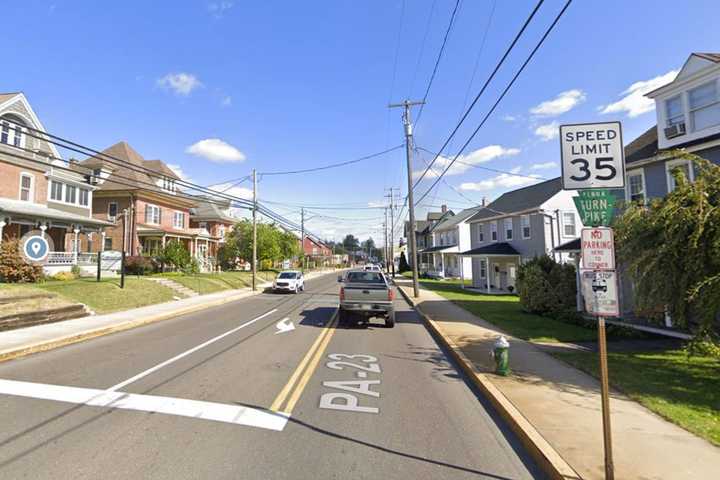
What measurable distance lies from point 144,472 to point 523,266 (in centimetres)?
1544

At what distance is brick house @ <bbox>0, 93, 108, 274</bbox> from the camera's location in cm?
2270

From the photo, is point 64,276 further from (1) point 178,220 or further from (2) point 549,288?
(2) point 549,288

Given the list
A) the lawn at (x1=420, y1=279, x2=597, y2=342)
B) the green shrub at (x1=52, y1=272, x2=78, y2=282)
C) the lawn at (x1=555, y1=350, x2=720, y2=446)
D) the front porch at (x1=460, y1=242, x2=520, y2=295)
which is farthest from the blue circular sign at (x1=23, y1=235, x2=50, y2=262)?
the front porch at (x1=460, y1=242, x2=520, y2=295)

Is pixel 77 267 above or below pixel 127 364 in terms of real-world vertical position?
above

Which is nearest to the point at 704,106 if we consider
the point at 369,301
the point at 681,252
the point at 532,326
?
the point at 681,252

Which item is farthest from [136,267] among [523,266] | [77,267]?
[523,266]

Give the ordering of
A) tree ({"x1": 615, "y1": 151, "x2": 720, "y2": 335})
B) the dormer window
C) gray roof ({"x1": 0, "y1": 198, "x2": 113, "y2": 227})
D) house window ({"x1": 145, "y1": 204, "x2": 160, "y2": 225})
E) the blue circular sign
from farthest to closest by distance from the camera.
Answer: house window ({"x1": 145, "y1": 204, "x2": 160, "y2": 225}), the dormer window, gray roof ({"x1": 0, "y1": 198, "x2": 113, "y2": 227}), the blue circular sign, tree ({"x1": 615, "y1": 151, "x2": 720, "y2": 335})

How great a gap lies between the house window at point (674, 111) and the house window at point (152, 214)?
125ft

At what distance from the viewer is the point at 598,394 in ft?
19.9

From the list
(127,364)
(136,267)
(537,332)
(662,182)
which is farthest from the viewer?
(136,267)

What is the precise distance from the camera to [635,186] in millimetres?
15047

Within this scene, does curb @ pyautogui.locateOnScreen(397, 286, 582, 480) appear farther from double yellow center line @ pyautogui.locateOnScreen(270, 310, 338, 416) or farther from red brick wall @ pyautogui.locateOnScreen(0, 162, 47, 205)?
red brick wall @ pyautogui.locateOnScreen(0, 162, 47, 205)

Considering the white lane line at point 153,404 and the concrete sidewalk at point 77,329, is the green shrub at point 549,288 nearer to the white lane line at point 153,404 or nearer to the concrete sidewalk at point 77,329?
the white lane line at point 153,404

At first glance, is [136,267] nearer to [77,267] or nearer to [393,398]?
[77,267]
